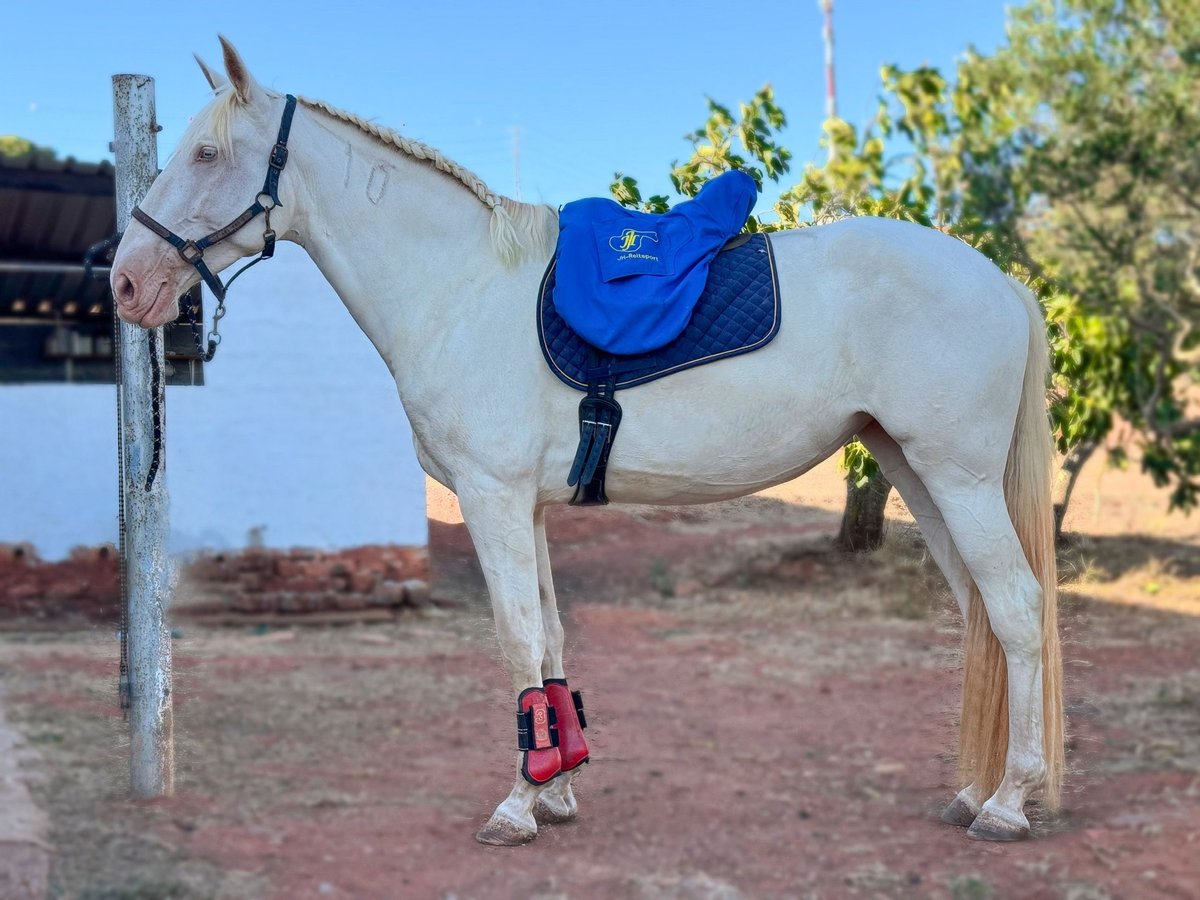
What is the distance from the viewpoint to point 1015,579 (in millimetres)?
3137

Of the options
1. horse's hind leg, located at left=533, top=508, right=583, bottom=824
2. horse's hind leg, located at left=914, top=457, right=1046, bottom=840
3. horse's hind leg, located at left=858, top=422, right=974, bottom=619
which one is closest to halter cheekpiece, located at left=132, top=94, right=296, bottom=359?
horse's hind leg, located at left=533, top=508, right=583, bottom=824

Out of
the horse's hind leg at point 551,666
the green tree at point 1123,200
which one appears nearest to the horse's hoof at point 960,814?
the horse's hind leg at point 551,666

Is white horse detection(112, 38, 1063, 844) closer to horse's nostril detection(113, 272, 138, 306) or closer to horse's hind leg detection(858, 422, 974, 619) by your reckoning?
horse's nostril detection(113, 272, 138, 306)

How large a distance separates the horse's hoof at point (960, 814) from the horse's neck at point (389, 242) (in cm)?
222

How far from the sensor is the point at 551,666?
338cm

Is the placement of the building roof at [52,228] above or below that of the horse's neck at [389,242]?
above

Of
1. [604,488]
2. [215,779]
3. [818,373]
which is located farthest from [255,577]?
[818,373]

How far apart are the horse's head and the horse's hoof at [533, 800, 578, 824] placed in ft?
6.39

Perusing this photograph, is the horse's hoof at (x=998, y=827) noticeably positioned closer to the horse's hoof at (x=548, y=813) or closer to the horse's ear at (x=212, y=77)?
the horse's hoof at (x=548, y=813)

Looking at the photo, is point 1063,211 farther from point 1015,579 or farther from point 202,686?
point 202,686

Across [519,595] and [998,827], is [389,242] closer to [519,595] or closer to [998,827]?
[519,595]

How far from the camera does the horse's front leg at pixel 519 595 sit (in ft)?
10.2

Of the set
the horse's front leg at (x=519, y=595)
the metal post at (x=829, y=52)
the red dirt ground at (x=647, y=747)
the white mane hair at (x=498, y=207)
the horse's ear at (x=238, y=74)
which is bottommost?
the red dirt ground at (x=647, y=747)

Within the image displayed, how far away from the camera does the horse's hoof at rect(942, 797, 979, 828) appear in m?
3.45
